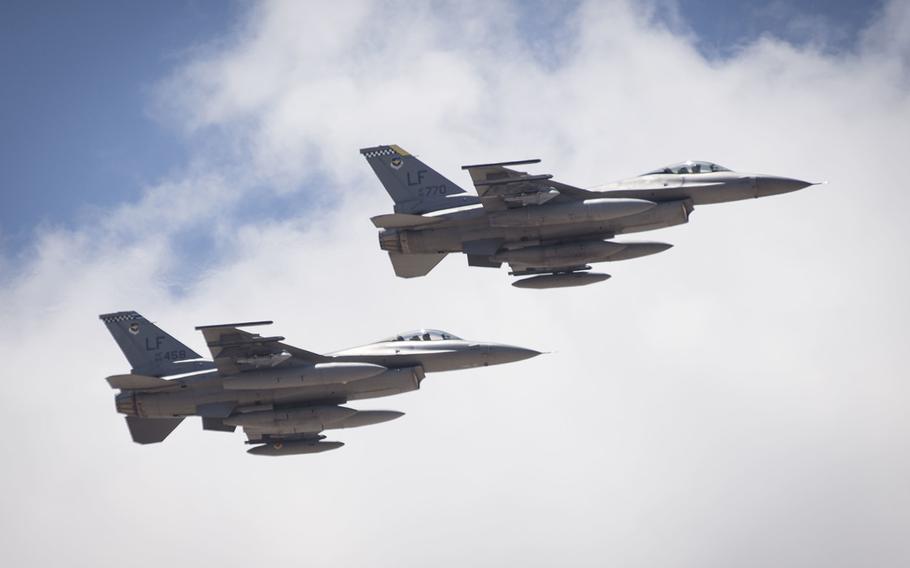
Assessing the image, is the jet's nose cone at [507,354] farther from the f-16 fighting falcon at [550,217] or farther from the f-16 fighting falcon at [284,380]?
the f-16 fighting falcon at [550,217]

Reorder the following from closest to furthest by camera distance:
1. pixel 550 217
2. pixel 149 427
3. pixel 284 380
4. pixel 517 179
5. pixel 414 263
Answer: pixel 517 179, pixel 284 380, pixel 550 217, pixel 414 263, pixel 149 427

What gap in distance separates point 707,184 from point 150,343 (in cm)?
2271

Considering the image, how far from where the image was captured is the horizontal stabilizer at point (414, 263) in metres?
51.7

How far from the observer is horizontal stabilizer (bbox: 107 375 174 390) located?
49.5m

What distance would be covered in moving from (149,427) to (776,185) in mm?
26064

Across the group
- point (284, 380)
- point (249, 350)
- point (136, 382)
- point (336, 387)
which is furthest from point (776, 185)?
point (136, 382)

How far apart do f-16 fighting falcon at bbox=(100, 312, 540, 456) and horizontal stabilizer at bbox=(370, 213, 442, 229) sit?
13.8ft

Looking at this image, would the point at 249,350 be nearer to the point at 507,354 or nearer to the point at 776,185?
the point at 507,354

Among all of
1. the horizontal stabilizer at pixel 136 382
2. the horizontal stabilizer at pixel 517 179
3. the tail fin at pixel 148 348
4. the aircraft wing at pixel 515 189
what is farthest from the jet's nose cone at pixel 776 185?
the horizontal stabilizer at pixel 136 382

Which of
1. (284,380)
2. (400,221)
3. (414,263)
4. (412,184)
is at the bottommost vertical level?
(284,380)

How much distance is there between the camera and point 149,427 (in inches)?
2061

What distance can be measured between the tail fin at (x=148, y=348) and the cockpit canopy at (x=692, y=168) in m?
19.0

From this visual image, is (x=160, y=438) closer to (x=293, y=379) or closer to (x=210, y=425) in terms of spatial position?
(x=210, y=425)

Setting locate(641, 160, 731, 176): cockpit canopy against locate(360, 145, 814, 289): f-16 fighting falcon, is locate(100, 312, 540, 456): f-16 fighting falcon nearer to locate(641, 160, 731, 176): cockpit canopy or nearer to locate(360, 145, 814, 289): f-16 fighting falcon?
locate(360, 145, 814, 289): f-16 fighting falcon
